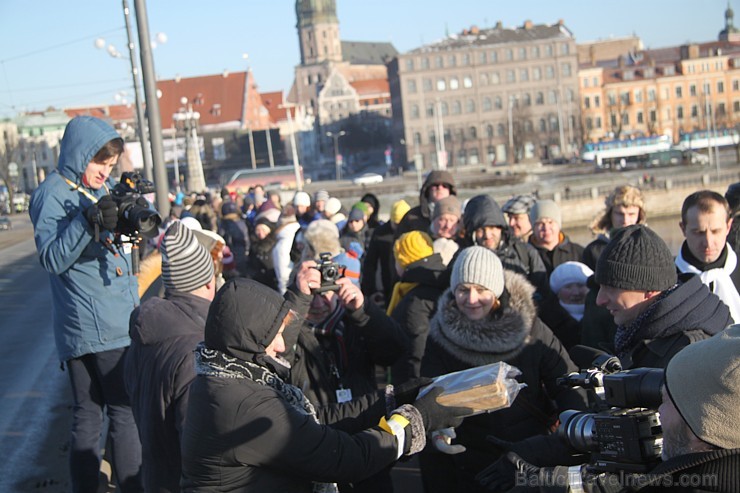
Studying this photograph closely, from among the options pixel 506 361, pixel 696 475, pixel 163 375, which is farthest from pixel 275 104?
pixel 696 475

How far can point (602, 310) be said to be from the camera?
16.5 ft

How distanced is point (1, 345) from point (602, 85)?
106 metres

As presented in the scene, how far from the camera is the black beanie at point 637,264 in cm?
355

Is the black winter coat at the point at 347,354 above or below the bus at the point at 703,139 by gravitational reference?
below

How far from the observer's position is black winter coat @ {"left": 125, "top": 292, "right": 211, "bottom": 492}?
3.82 meters

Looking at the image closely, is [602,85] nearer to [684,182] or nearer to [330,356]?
[684,182]

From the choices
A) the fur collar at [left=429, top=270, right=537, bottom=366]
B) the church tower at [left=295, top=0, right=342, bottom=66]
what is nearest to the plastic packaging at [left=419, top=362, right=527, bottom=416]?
the fur collar at [left=429, top=270, right=537, bottom=366]

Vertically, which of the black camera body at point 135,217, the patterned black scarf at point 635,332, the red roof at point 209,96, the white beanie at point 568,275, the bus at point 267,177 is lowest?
the white beanie at point 568,275

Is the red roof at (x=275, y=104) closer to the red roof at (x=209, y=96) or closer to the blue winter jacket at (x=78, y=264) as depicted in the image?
the red roof at (x=209, y=96)

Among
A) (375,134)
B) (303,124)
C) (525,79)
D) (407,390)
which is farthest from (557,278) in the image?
(303,124)

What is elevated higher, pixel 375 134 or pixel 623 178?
pixel 375 134

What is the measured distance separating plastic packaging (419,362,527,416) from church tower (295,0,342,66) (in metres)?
157

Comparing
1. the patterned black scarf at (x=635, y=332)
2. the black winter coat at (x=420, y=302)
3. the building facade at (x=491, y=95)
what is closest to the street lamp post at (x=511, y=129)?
the building facade at (x=491, y=95)

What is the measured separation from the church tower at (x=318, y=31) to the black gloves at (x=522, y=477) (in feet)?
516
